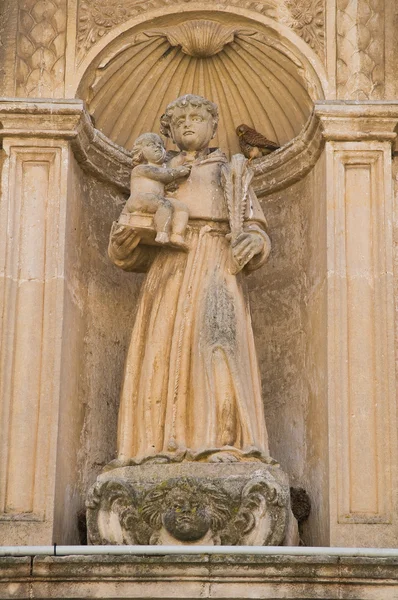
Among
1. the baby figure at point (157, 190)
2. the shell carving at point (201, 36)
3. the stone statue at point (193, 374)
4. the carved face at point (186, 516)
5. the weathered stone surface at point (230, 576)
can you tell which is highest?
the shell carving at point (201, 36)

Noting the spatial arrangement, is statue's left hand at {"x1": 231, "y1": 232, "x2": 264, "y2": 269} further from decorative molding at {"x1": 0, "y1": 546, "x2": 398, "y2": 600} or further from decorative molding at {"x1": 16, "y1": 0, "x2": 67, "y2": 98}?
decorative molding at {"x1": 0, "y1": 546, "x2": 398, "y2": 600}

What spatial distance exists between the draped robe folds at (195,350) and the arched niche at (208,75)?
0.94 metres

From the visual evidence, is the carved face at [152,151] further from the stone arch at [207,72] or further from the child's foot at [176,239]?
the stone arch at [207,72]

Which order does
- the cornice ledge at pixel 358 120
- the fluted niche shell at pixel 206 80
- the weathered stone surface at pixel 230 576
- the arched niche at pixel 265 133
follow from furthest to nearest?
the fluted niche shell at pixel 206 80 < the arched niche at pixel 265 133 < the cornice ledge at pixel 358 120 < the weathered stone surface at pixel 230 576

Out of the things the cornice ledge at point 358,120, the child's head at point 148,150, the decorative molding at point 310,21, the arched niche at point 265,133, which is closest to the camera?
the child's head at point 148,150

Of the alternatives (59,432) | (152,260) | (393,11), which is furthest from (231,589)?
(393,11)

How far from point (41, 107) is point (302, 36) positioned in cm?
171

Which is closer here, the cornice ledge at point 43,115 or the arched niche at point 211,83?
the cornice ledge at point 43,115

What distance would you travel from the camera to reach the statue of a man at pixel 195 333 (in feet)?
35.4

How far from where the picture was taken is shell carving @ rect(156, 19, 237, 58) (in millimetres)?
12125

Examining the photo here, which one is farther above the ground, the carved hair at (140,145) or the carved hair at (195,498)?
the carved hair at (140,145)

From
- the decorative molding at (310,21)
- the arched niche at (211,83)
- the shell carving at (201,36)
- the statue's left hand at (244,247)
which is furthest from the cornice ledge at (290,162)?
the statue's left hand at (244,247)

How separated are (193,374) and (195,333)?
249 millimetres

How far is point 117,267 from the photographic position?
38.9ft
